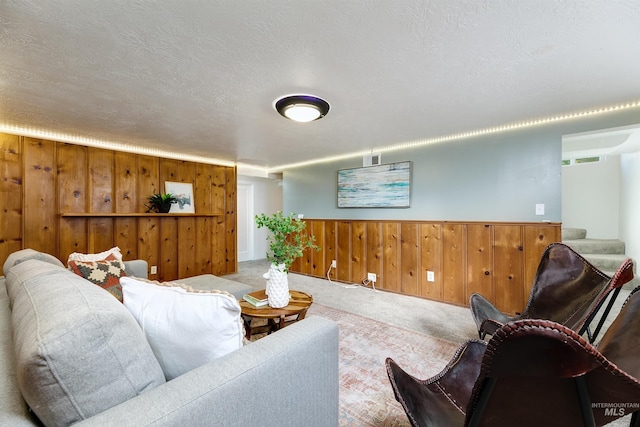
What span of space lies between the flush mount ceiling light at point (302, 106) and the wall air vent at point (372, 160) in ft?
6.29

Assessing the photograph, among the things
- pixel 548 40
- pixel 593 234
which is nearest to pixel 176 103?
pixel 548 40

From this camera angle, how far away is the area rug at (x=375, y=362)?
4.91 ft

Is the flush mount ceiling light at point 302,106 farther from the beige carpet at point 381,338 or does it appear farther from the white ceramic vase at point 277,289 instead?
the beige carpet at point 381,338

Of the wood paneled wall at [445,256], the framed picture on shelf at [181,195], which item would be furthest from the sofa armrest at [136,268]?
the wood paneled wall at [445,256]

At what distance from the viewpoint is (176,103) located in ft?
7.38

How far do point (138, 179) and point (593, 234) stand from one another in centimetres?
751

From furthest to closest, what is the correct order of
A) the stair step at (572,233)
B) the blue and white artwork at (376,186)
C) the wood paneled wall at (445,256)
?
the stair step at (572,233)
the blue and white artwork at (376,186)
the wood paneled wall at (445,256)

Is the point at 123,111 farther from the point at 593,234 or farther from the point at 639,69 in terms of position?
the point at 593,234

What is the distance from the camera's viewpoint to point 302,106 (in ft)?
7.01

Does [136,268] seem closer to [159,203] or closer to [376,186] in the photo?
[159,203]

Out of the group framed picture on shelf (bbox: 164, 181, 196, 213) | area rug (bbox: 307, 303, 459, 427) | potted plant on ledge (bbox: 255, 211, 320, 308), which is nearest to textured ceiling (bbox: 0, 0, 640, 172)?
potted plant on ledge (bbox: 255, 211, 320, 308)

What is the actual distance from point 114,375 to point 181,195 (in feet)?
13.3

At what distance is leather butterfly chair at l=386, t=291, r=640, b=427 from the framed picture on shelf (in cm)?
423

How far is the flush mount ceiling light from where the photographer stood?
83.2 inches
